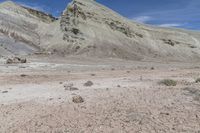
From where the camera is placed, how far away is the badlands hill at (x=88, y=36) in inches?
3115

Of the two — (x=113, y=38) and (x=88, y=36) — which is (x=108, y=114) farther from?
(x=113, y=38)

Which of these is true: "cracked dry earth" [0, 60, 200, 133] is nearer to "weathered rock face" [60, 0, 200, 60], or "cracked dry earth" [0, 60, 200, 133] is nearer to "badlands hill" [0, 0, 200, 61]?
"badlands hill" [0, 0, 200, 61]

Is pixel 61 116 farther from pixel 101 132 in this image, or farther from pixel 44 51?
pixel 44 51

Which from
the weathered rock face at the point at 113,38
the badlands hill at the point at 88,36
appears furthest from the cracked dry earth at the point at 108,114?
the weathered rock face at the point at 113,38

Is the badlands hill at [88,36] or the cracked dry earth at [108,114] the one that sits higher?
the badlands hill at [88,36]

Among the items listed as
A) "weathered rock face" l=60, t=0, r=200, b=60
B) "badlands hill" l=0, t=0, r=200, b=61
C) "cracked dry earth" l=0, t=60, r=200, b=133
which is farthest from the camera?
"weathered rock face" l=60, t=0, r=200, b=60

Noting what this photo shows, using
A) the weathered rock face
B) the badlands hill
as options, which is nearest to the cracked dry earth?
the badlands hill

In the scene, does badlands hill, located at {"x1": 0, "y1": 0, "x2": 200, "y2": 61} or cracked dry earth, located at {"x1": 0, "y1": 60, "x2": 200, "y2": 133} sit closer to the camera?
cracked dry earth, located at {"x1": 0, "y1": 60, "x2": 200, "y2": 133}

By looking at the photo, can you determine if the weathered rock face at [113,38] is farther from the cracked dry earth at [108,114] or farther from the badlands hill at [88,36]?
the cracked dry earth at [108,114]

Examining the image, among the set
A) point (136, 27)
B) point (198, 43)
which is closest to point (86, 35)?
point (136, 27)

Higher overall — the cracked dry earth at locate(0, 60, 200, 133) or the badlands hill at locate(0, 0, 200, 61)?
the badlands hill at locate(0, 0, 200, 61)

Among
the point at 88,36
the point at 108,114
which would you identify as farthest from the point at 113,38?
the point at 108,114

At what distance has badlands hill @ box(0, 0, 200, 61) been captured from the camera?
79125mm

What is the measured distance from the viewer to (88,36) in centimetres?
8450
